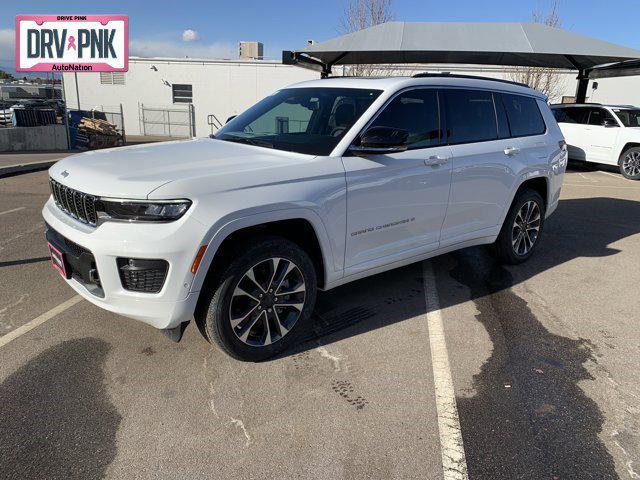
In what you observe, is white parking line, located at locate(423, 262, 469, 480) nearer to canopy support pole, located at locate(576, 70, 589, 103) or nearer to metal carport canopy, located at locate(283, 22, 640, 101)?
metal carport canopy, located at locate(283, 22, 640, 101)

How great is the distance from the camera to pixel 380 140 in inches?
133

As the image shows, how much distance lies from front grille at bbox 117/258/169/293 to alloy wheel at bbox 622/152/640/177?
1386 cm

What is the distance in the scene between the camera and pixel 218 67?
26.8 metres

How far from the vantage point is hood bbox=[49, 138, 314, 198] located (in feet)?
9.19

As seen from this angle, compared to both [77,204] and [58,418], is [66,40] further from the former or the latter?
[58,418]

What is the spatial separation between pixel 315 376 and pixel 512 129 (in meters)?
3.37

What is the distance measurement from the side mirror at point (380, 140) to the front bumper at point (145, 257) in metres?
1.33

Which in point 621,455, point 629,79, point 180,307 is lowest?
point 621,455

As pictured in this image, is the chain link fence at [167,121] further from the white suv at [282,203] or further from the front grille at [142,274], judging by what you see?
the front grille at [142,274]

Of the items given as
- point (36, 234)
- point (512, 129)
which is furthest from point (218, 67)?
point (512, 129)

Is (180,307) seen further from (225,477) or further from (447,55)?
(447,55)

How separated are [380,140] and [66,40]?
722 inches

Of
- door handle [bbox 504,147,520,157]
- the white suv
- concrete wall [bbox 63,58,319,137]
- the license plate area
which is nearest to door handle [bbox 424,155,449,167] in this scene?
the white suv

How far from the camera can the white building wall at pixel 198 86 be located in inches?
1032
